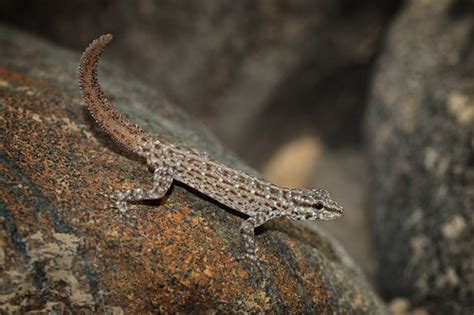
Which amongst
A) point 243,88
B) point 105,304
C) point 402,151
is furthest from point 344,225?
point 105,304

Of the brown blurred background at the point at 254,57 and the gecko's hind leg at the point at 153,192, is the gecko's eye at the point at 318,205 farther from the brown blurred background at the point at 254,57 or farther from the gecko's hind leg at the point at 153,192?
the brown blurred background at the point at 254,57

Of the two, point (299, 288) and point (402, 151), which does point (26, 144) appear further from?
point (402, 151)

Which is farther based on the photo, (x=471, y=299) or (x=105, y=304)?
(x=471, y=299)

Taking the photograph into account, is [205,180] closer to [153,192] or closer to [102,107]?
[153,192]

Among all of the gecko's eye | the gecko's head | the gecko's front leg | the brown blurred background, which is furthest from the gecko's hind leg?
the brown blurred background

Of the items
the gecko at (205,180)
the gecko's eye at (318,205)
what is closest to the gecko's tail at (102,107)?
the gecko at (205,180)

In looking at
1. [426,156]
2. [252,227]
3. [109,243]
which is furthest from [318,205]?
[426,156]

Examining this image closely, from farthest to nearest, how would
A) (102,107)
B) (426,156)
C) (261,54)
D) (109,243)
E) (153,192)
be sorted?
(261,54) → (426,156) → (102,107) → (153,192) → (109,243)
